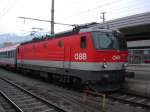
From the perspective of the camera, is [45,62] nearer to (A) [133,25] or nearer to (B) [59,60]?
(B) [59,60]

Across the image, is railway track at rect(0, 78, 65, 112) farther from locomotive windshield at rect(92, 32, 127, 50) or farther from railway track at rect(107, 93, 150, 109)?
locomotive windshield at rect(92, 32, 127, 50)

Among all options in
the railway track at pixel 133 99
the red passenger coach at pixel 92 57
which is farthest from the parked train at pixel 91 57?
the railway track at pixel 133 99

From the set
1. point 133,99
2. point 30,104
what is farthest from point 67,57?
point 133,99

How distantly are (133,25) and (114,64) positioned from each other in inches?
229

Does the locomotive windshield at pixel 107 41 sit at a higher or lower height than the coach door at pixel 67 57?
higher

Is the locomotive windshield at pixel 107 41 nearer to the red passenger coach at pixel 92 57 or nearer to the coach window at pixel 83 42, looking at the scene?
the red passenger coach at pixel 92 57

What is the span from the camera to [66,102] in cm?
1084

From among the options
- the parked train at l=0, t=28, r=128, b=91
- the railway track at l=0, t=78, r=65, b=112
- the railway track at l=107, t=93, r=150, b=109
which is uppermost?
the parked train at l=0, t=28, r=128, b=91

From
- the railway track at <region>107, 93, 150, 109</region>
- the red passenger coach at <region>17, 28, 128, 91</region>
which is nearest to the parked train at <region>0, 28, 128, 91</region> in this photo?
the red passenger coach at <region>17, 28, 128, 91</region>

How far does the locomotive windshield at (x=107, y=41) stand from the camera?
38.9 ft

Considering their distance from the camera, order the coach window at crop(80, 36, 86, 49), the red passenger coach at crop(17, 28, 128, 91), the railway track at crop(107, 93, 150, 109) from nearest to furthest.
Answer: the railway track at crop(107, 93, 150, 109)
the red passenger coach at crop(17, 28, 128, 91)
the coach window at crop(80, 36, 86, 49)

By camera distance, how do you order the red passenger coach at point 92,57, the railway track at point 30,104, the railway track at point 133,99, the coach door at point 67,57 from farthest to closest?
the coach door at point 67,57, the red passenger coach at point 92,57, the railway track at point 133,99, the railway track at point 30,104

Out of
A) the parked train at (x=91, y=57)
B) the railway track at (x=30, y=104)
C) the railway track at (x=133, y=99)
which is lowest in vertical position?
the railway track at (x=30, y=104)

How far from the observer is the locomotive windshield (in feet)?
38.9
